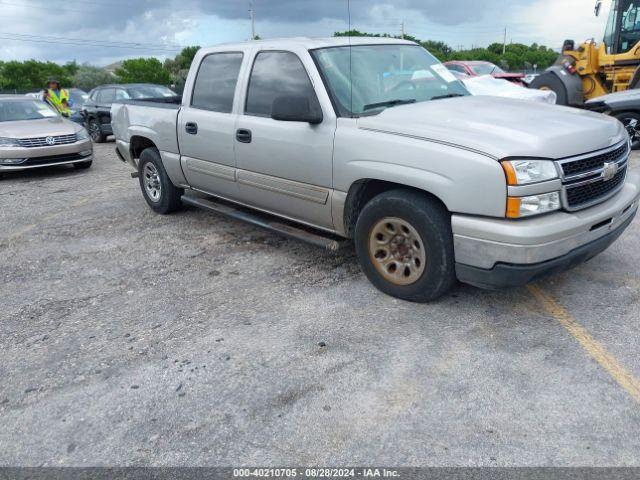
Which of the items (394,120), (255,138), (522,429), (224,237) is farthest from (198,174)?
(522,429)

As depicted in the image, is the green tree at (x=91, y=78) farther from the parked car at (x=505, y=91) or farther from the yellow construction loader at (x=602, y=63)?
the parked car at (x=505, y=91)

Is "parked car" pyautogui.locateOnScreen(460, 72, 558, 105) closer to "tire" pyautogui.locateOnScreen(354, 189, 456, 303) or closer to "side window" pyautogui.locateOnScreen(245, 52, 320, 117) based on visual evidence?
"side window" pyautogui.locateOnScreen(245, 52, 320, 117)

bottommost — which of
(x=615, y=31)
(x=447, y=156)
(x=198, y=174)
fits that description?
(x=198, y=174)

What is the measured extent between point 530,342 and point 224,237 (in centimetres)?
343

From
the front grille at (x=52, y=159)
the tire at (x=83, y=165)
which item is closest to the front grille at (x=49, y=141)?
the front grille at (x=52, y=159)

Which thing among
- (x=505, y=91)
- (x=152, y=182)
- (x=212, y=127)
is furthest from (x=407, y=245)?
(x=505, y=91)

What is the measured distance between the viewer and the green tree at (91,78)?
51.8 metres

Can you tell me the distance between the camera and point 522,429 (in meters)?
2.60

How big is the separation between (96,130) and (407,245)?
45.1 ft

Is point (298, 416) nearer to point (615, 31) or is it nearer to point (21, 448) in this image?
point (21, 448)

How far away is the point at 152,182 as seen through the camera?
6637mm

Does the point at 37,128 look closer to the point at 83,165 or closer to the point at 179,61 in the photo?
the point at 83,165

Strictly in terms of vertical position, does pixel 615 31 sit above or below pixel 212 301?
above

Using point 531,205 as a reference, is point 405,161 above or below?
above
